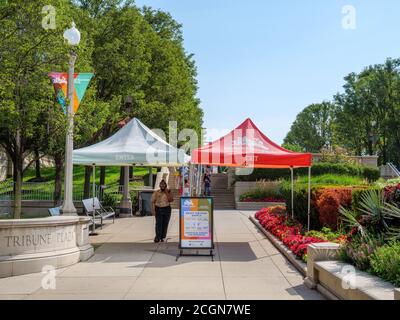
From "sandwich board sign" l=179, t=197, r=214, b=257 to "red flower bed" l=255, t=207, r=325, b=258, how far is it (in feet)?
6.47

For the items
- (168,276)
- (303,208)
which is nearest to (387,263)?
(168,276)

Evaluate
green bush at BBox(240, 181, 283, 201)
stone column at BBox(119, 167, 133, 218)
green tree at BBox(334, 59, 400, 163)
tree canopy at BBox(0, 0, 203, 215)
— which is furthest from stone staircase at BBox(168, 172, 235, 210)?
green tree at BBox(334, 59, 400, 163)

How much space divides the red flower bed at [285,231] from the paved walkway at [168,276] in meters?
0.39

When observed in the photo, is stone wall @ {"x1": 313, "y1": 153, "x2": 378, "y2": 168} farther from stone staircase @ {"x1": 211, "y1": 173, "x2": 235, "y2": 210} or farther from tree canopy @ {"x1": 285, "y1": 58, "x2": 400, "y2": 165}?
tree canopy @ {"x1": 285, "y1": 58, "x2": 400, "y2": 165}

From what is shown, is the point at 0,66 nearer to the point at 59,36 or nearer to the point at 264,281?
the point at 59,36

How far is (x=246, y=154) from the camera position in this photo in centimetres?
1284

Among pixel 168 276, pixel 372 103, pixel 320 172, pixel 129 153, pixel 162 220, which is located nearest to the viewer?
pixel 168 276

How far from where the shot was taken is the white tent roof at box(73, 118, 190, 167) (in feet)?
45.9

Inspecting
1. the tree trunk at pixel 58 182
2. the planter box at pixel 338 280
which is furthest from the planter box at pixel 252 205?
the planter box at pixel 338 280

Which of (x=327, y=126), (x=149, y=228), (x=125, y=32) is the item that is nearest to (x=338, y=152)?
(x=125, y=32)

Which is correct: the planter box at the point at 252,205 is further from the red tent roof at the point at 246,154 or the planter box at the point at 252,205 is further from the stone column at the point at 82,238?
the stone column at the point at 82,238

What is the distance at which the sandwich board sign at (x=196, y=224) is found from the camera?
1151 centimetres

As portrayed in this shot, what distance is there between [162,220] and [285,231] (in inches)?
135

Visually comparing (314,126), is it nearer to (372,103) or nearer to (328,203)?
(372,103)
